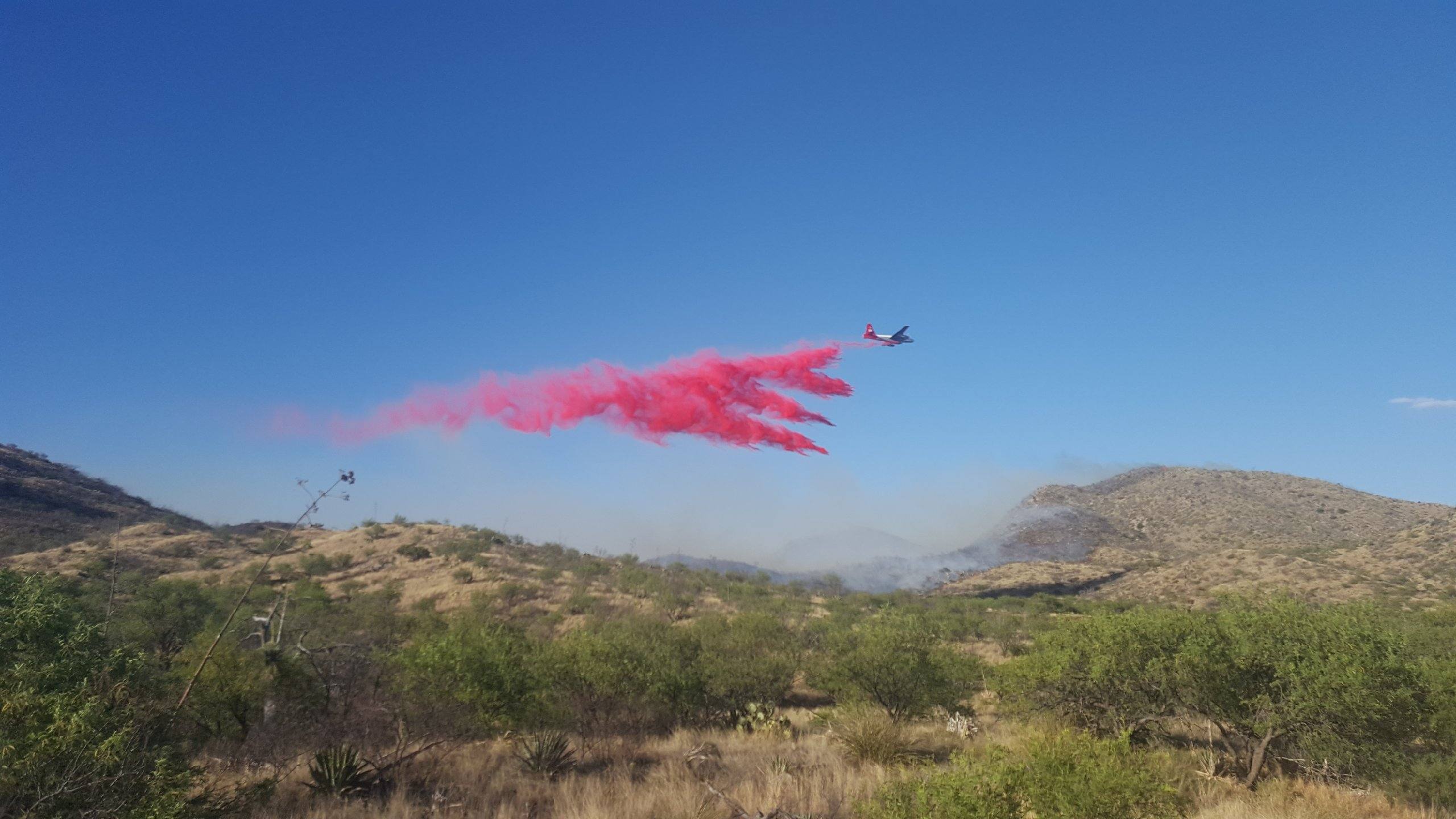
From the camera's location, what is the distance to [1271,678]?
1350 centimetres

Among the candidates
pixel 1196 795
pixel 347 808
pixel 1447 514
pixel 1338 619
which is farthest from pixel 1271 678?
pixel 1447 514

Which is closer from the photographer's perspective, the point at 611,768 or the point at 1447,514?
the point at 611,768

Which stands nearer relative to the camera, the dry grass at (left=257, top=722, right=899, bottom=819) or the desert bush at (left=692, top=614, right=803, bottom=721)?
the dry grass at (left=257, top=722, right=899, bottom=819)

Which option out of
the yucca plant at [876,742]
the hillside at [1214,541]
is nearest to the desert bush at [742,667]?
the yucca plant at [876,742]

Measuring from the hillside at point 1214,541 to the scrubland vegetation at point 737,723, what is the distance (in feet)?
103

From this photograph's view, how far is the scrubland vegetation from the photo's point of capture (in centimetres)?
729

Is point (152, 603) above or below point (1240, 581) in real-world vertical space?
below

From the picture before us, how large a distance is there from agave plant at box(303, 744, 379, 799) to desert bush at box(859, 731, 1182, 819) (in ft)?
31.0

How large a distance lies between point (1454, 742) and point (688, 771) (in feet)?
50.3

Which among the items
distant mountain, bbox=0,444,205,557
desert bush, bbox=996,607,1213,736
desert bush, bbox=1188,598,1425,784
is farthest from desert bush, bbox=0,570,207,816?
distant mountain, bbox=0,444,205,557

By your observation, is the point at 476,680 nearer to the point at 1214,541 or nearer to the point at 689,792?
the point at 689,792

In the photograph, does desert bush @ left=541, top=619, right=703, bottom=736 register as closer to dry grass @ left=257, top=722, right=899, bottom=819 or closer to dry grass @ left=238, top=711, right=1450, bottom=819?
dry grass @ left=238, top=711, right=1450, bottom=819

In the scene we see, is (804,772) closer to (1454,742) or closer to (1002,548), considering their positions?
(1454,742)

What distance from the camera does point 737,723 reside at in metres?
21.0
